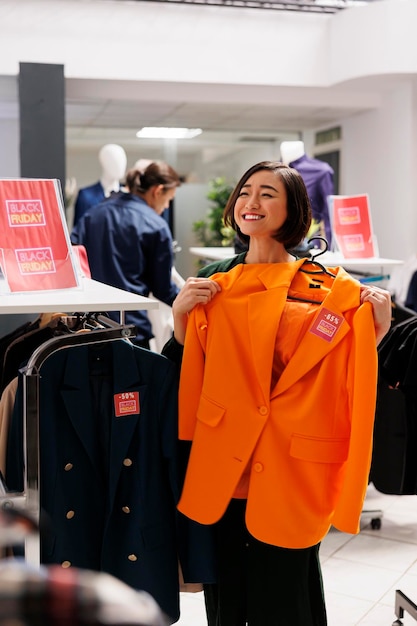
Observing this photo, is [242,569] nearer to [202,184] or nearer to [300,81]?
[300,81]

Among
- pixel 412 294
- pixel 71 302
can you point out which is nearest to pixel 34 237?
pixel 71 302

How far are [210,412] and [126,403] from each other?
0.21m

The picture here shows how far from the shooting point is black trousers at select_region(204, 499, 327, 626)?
1.97 m

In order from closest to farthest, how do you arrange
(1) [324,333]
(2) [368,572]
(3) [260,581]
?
(1) [324,333] < (3) [260,581] < (2) [368,572]

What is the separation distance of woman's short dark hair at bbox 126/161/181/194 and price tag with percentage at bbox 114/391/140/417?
9.01 feet

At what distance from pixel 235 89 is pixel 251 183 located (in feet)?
21.3

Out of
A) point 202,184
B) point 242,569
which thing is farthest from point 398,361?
point 202,184

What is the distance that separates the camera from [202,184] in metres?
10.6

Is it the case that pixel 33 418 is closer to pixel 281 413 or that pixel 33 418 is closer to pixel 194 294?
pixel 194 294

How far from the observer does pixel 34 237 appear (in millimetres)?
2049

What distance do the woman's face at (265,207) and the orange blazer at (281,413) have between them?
113 millimetres

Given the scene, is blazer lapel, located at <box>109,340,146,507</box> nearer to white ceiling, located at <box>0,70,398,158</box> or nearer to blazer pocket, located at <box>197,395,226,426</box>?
blazer pocket, located at <box>197,395,226,426</box>

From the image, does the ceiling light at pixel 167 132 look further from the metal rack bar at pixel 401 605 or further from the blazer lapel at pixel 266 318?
the blazer lapel at pixel 266 318

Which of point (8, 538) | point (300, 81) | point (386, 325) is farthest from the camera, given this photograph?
point (300, 81)
